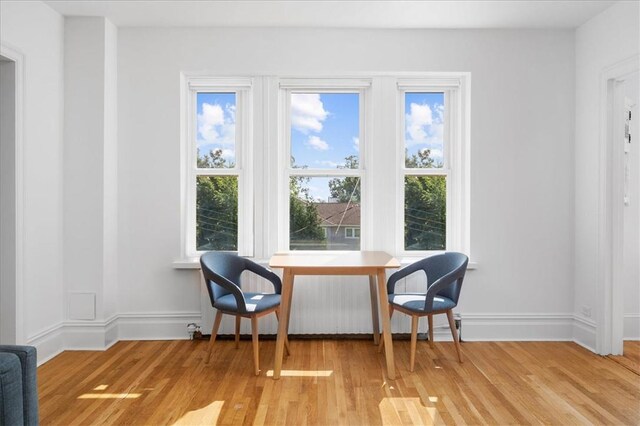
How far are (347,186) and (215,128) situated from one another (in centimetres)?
144

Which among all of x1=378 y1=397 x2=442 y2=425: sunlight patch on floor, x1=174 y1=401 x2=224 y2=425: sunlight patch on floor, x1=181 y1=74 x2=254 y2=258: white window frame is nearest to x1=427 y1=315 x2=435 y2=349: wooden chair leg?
x1=378 y1=397 x2=442 y2=425: sunlight patch on floor

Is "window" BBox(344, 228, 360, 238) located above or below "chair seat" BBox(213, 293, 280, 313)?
above

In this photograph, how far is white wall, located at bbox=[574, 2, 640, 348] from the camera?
12.3 ft

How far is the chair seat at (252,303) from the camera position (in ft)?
11.1

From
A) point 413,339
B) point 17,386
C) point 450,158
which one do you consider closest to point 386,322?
point 413,339

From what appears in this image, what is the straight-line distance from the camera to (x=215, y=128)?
14.3 feet

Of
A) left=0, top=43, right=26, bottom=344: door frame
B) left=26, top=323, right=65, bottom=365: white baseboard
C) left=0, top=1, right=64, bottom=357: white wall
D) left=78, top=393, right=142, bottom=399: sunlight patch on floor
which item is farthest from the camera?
left=26, top=323, right=65, bottom=365: white baseboard

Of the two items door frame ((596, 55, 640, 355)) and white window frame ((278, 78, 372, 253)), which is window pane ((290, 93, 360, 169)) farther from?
door frame ((596, 55, 640, 355))

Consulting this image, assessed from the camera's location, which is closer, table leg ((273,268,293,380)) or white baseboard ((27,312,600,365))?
table leg ((273,268,293,380))

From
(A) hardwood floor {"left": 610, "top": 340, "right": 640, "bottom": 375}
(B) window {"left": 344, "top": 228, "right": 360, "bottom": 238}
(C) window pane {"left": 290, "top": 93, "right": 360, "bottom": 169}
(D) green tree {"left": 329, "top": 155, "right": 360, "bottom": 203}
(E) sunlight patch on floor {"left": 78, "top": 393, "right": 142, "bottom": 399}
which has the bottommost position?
(E) sunlight patch on floor {"left": 78, "top": 393, "right": 142, "bottom": 399}

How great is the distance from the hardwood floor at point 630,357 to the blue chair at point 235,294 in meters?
2.78

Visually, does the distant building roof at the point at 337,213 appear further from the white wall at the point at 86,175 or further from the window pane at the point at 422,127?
the white wall at the point at 86,175

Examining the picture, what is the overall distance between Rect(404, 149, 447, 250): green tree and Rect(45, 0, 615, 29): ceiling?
1261 mm

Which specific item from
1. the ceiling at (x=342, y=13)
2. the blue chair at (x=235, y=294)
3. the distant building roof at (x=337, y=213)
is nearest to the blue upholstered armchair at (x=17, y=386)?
the blue chair at (x=235, y=294)
